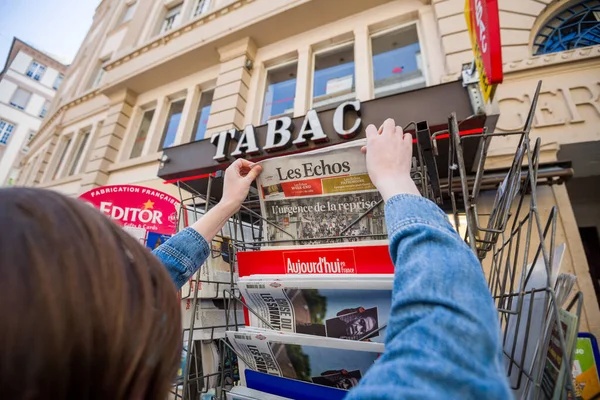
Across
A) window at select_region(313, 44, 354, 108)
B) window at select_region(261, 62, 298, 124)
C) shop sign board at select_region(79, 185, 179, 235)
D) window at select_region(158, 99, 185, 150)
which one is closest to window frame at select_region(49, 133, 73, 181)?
window at select_region(158, 99, 185, 150)

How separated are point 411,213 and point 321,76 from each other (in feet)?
13.7

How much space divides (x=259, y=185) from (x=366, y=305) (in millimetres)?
527

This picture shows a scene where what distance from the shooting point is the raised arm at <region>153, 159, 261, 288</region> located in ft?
2.40

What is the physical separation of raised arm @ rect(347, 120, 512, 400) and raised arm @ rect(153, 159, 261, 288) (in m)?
0.56

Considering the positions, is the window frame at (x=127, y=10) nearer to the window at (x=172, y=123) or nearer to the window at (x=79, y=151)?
the window at (x=79, y=151)

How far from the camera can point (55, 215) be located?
1.11 feet

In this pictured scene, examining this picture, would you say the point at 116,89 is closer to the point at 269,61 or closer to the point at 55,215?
the point at 269,61

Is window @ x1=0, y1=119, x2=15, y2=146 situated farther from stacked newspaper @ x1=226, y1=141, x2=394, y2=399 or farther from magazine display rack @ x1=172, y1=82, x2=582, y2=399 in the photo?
stacked newspaper @ x1=226, y1=141, x2=394, y2=399

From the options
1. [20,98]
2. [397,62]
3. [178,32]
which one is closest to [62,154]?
[178,32]

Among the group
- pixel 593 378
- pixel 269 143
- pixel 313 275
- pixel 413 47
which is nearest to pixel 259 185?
pixel 313 275

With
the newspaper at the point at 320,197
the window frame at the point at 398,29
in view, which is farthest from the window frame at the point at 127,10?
the newspaper at the point at 320,197

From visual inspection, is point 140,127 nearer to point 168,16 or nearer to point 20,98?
point 168,16

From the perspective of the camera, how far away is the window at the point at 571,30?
287 cm

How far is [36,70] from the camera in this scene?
805 inches
